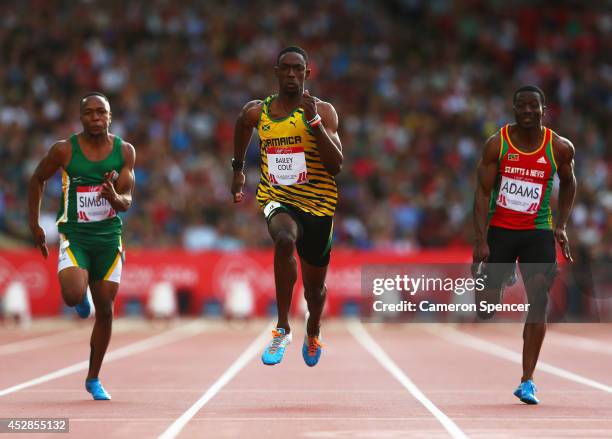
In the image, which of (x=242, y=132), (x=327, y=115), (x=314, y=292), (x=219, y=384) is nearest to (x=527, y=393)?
(x=314, y=292)

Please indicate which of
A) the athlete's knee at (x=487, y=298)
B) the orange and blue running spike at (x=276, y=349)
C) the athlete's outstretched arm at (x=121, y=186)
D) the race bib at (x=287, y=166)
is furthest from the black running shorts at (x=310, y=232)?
the athlete's knee at (x=487, y=298)

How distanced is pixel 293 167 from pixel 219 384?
2690 millimetres

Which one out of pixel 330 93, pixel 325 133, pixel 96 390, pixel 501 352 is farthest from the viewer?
pixel 330 93

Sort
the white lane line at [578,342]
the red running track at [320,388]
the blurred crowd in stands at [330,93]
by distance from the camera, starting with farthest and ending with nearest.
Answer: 1. the blurred crowd in stands at [330,93]
2. the white lane line at [578,342]
3. the red running track at [320,388]

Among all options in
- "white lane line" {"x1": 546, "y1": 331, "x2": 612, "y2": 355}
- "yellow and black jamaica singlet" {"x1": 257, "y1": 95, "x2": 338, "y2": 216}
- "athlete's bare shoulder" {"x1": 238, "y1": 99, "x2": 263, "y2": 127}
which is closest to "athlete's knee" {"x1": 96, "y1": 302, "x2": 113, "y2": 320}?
"yellow and black jamaica singlet" {"x1": 257, "y1": 95, "x2": 338, "y2": 216}

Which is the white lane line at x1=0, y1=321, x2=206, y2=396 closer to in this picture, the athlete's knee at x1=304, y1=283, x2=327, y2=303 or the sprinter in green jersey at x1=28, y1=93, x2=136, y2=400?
the sprinter in green jersey at x1=28, y1=93, x2=136, y2=400

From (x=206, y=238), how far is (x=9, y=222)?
404 centimetres

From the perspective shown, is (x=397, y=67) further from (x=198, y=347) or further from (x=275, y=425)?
(x=275, y=425)

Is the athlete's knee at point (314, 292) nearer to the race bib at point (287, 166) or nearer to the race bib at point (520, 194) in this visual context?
the race bib at point (287, 166)

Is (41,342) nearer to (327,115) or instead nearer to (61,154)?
(61,154)

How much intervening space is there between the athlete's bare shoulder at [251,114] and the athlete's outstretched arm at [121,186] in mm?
889

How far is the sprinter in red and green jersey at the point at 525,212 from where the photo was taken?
870cm

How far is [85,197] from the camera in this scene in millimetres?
8664

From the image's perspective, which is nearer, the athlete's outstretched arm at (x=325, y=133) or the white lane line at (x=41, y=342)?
the athlete's outstretched arm at (x=325, y=133)
